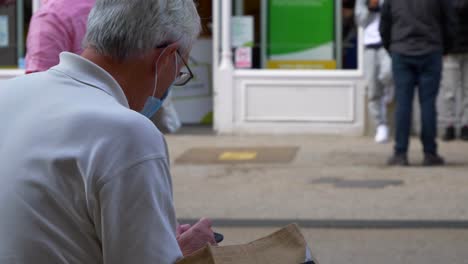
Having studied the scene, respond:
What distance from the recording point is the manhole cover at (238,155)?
33.9 ft

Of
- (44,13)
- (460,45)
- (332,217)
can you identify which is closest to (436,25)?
(460,45)

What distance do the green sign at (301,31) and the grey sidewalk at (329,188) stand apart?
6.44ft

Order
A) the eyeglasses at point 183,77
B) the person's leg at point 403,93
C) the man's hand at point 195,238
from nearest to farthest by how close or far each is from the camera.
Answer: the man's hand at point 195,238, the eyeglasses at point 183,77, the person's leg at point 403,93

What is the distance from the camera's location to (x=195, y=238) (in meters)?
2.49

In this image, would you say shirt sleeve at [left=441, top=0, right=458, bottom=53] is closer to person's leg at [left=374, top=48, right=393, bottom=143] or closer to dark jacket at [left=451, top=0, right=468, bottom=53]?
dark jacket at [left=451, top=0, right=468, bottom=53]

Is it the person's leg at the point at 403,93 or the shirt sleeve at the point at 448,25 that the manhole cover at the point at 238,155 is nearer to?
the person's leg at the point at 403,93

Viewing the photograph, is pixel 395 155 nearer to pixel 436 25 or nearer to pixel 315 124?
pixel 436 25

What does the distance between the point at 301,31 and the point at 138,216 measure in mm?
10945

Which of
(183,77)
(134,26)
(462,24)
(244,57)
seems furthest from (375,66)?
(134,26)

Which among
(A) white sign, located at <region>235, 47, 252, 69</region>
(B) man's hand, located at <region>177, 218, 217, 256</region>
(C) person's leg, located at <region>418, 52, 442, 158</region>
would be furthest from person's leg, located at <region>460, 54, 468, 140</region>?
(B) man's hand, located at <region>177, 218, 217, 256</region>

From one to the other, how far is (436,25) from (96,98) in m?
7.54

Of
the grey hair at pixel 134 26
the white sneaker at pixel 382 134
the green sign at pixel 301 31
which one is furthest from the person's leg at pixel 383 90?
the grey hair at pixel 134 26

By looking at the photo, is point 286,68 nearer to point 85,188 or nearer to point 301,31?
point 301,31

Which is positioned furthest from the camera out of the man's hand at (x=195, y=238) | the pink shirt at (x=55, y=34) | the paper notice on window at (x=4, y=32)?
the paper notice on window at (x=4, y=32)
